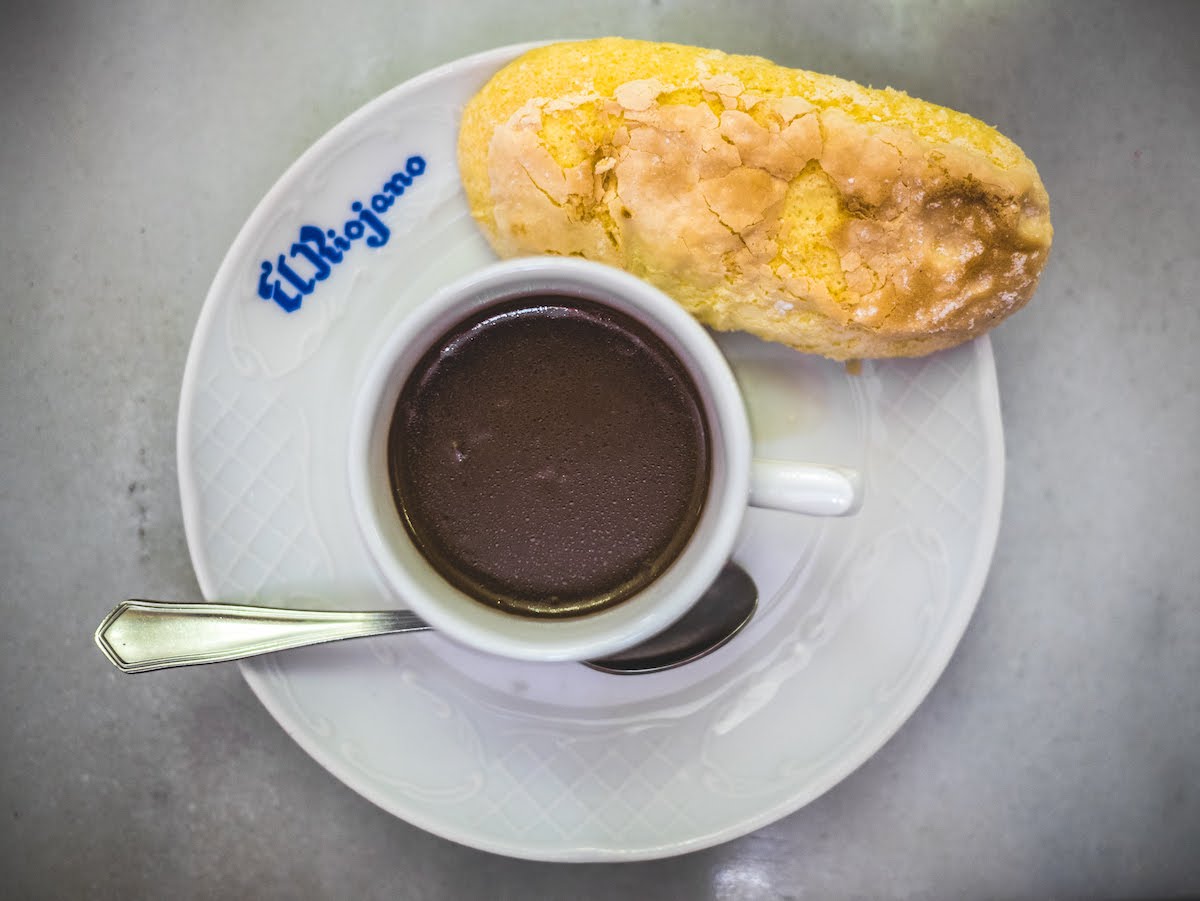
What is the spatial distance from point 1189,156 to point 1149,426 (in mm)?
508

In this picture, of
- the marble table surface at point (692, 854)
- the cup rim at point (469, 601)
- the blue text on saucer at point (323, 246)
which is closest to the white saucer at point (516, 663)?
the blue text on saucer at point (323, 246)

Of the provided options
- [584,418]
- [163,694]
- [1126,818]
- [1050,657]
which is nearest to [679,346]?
[584,418]

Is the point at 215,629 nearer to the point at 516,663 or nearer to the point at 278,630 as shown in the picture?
the point at 278,630

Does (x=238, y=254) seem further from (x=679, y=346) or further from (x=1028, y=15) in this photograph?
(x=1028, y=15)

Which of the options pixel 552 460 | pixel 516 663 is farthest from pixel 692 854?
pixel 552 460

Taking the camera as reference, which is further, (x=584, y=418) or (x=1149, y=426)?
(x=1149, y=426)

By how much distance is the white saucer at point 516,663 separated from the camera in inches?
47.2

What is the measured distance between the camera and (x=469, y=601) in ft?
3.66

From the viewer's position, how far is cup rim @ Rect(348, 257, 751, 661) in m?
1.02

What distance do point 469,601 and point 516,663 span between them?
211 millimetres

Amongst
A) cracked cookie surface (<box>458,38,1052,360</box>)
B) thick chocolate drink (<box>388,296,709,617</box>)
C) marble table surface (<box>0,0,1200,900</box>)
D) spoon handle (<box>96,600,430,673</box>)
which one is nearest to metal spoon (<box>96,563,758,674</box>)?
spoon handle (<box>96,600,430,673</box>)

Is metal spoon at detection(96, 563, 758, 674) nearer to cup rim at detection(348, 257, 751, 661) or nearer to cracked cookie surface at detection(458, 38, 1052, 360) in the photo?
cup rim at detection(348, 257, 751, 661)

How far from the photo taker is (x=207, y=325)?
1193 millimetres

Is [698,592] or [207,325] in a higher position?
[207,325]
